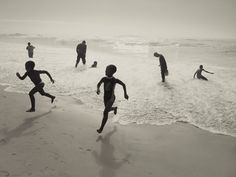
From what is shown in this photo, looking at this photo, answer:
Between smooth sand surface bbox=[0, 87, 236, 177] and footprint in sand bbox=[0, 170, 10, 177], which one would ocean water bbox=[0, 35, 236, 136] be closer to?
smooth sand surface bbox=[0, 87, 236, 177]

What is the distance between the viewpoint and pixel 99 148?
250 inches

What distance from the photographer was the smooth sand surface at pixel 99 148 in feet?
17.8

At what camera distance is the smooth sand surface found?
5430 mm

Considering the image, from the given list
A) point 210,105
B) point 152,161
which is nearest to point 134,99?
point 210,105

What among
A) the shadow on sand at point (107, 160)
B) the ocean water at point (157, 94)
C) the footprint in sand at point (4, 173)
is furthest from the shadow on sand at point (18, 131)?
the ocean water at point (157, 94)

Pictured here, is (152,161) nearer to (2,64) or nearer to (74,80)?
(74,80)

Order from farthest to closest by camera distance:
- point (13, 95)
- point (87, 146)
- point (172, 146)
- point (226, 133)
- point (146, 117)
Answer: point (13, 95)
point (146, 117)
point (226, 133)
point (172, 146)
point (87, 146)

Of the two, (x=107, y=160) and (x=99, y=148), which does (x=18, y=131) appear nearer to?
(x=99, y=148)

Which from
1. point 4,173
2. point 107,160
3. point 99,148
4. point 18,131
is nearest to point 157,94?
point 99,148

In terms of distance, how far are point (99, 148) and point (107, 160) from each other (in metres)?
0.58

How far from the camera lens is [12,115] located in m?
7.93

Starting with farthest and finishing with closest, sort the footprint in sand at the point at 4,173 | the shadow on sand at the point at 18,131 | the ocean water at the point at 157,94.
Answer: the ocean water at the point at 157,94
the shadow on sand at the point at 18,131
the footprint in sand at the point at 4,173

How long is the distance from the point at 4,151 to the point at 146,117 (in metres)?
4.91

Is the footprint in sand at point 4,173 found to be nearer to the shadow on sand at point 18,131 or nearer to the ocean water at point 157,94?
the shadow on sand at point 18,131
